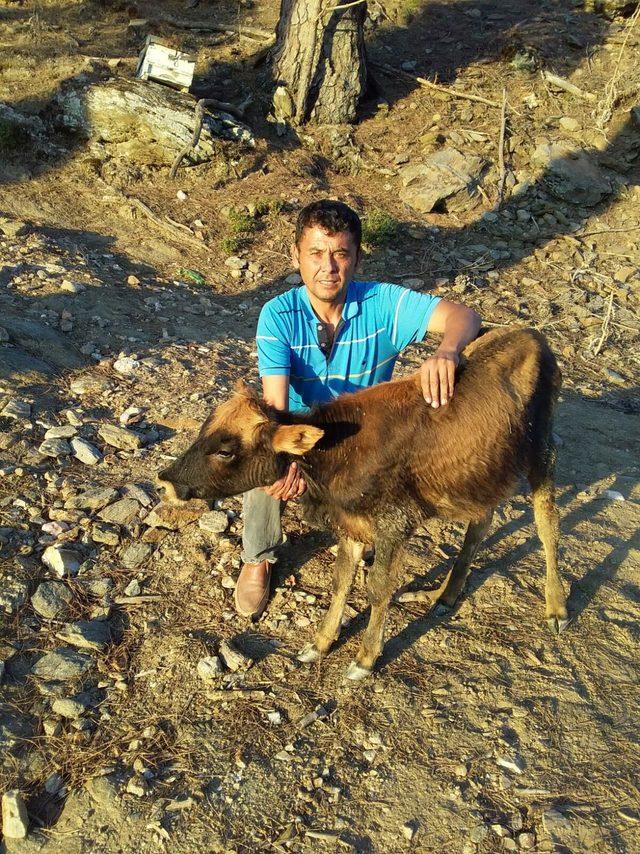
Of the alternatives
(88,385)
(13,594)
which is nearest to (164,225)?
(88,385)

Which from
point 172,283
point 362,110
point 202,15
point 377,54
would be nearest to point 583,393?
point 172,283

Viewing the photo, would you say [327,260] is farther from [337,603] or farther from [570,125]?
[570,125]

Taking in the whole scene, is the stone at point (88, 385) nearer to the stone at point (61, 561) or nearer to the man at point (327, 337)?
the stone at point (61, 561)

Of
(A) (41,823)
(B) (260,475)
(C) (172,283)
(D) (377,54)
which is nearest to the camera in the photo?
(A) (41,823)

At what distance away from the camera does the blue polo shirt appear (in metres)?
4.78

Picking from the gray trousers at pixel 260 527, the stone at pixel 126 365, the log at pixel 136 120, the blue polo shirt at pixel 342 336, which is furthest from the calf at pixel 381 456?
the log at pixel 136 120

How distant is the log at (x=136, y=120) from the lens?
42.2 ft

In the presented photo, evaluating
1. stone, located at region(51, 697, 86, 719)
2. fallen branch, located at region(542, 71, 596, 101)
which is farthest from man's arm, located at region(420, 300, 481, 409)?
fallen branch, located at region(542, 71, 596, 101)

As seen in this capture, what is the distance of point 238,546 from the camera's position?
18.8 feet

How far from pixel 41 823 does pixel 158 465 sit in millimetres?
3232

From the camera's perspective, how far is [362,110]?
15.2m

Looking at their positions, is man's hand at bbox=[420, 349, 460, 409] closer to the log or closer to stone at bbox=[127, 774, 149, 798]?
stone at bbox=[127, 774, 149, 798]

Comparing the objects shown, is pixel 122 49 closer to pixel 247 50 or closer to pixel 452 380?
pixel 247 50

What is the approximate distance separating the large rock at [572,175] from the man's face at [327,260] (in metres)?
10.5
